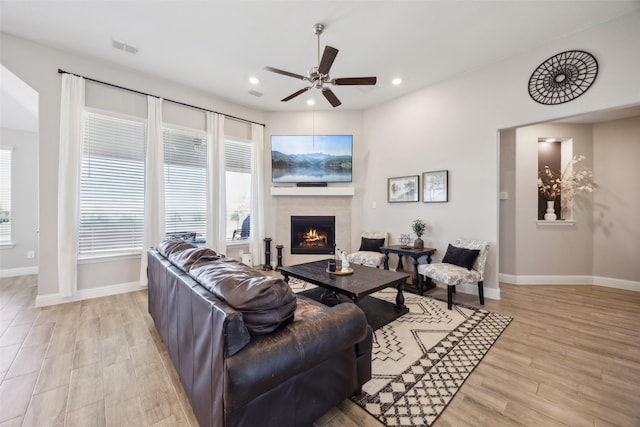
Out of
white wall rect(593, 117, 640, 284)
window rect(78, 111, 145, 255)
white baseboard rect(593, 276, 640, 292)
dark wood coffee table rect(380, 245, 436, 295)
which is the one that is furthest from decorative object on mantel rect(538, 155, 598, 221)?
window rect(78, 111, 145, 255)

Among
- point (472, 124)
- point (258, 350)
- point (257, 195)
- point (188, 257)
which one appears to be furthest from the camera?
point (257, 195)

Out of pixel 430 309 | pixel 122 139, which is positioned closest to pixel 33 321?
pixel 122 139

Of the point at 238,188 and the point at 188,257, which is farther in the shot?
the point at 238,188

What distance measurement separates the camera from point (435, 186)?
418 centimetres

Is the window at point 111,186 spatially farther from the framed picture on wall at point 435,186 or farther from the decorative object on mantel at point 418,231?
the framed picture on wall at point 435,186

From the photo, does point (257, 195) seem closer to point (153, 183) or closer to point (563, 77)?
point (153, 183)

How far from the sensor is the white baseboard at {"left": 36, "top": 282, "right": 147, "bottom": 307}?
10.4 feet

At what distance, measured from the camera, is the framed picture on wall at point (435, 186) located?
405cm

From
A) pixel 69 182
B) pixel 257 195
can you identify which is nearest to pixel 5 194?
pixel 69 182

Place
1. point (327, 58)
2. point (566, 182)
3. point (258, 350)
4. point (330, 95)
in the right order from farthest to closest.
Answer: point (566, 182) → point (330, 95) → point (327, 58) → point (258, 350)

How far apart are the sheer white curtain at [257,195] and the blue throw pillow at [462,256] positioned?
345 cm

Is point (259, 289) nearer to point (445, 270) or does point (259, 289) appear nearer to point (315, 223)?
point (445, 270)

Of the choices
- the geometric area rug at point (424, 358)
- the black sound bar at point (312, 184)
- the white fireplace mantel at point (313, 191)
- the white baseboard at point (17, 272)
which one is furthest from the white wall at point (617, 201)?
the white baseboard at point (17, 272)

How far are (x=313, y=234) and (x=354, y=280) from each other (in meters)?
2.68
